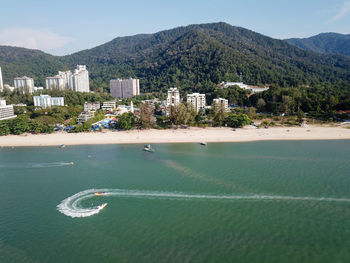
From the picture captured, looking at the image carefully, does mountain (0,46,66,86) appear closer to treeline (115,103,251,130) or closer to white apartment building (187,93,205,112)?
white apartment building (187,93,205,112)

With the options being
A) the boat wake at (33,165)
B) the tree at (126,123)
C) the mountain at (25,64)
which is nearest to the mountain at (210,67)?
the mountain at (25,64)

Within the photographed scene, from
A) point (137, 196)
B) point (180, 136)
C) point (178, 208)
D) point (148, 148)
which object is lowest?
point (178, 208)

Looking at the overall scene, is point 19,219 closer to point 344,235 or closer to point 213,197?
point 213,197

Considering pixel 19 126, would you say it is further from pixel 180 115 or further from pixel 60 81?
pixel 60 81

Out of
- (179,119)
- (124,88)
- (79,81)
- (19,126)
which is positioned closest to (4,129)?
(19,126)

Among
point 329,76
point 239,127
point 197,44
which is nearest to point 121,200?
point 239,127
